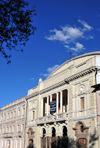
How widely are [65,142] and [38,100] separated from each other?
10.8 meters

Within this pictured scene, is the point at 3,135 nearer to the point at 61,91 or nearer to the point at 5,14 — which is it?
the point at 61,91

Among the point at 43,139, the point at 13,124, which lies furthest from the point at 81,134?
the point at 13,124

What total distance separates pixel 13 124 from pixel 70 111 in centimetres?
2331

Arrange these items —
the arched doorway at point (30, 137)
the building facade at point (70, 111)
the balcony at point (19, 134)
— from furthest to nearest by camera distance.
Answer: the balcony at point (19, 134)
the arched doorway at point (30, 137)
the building facade at point (70, 111)

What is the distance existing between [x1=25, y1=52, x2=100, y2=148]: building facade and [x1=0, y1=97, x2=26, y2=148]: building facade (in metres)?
3.97

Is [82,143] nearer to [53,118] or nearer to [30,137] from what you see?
[53,118]

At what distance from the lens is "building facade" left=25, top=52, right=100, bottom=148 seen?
2552 cm

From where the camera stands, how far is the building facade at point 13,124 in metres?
44.2

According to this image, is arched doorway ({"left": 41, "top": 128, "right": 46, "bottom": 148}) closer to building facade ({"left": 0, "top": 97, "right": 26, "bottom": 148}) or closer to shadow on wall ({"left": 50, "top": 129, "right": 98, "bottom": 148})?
shadow on wall ({"left": 50, "top": 129, "right": 98, "bottom": 148})

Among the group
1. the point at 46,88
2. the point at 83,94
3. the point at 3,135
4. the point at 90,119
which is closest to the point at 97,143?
the point at 90,119

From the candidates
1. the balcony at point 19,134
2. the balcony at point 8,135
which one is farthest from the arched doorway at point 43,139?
the balcony at point 8,135

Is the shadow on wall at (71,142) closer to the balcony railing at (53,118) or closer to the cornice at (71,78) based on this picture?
the balcony railing at (53,118)

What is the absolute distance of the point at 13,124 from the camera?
161 feet

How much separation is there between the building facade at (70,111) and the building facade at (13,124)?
3968 mm
